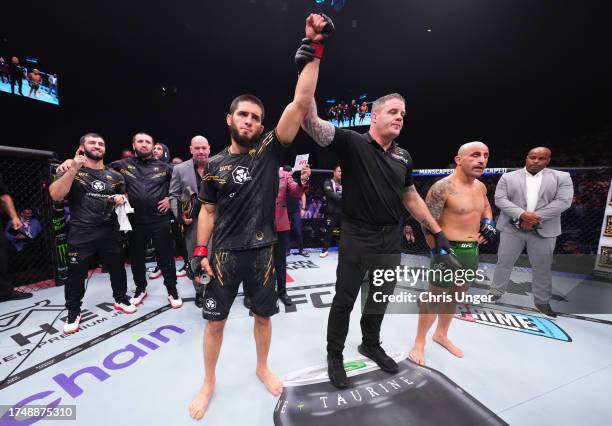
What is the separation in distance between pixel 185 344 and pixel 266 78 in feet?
29.5

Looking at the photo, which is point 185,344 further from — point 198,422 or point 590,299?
point 590,299

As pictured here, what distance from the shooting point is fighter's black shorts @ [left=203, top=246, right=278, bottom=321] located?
153 centimetres

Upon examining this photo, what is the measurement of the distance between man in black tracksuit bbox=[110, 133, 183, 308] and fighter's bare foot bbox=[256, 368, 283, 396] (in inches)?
64.7

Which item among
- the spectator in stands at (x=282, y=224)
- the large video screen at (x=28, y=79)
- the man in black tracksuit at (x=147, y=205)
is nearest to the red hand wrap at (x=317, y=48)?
the spectator in stands at (x=282, y=224)

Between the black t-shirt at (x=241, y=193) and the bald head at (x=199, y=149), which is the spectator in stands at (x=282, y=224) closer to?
the bald head at (x=199, y=149)

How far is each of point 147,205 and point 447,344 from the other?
3309 mm

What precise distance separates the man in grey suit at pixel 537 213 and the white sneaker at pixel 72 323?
15.7 feet

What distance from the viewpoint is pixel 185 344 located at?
7.40 feet

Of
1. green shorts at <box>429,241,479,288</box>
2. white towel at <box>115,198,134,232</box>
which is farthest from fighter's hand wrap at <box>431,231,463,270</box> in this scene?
white towel at <box>115,198,134,232</box>

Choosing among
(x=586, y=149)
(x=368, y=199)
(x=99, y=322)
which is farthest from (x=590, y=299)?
(x=586, y=149)

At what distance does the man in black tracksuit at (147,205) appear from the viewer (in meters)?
2.77

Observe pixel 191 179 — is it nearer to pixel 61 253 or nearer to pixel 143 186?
pixel 143 186

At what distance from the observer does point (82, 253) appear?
2432 millimetres

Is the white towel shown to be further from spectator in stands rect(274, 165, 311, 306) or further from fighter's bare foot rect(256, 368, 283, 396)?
fighter's bare foot rect(256, 368, 283, 396)
